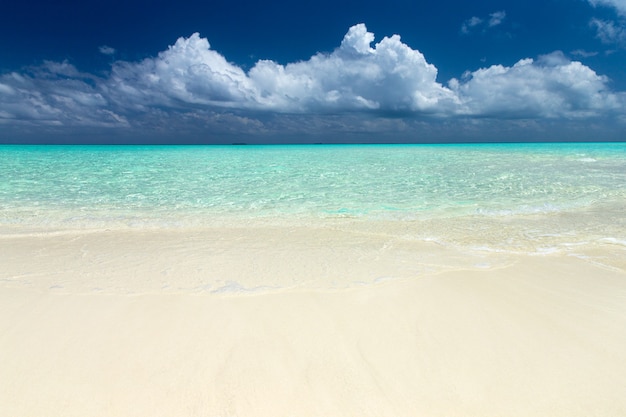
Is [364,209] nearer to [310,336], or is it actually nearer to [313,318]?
[313,318]

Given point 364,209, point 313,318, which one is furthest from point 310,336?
point 364,209

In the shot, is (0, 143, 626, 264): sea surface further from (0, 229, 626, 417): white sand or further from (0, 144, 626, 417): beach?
(0, 229, 626, 417): white sand

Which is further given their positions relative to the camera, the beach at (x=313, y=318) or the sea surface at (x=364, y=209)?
the sea surface at (x=364, y=209)

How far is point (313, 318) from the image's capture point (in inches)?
124

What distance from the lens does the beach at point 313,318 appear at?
7.20 ft

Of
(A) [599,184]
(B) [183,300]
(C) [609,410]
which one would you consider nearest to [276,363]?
(B) [183,300]

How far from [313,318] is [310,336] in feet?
1.00

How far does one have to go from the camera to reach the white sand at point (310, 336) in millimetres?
2168

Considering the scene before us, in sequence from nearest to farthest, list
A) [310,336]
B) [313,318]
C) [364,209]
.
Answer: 1. [310,336]
2. [313,318]
3. [364,209]

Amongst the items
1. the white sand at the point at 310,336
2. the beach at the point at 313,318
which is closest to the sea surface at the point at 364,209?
the beach at the point at 313,318

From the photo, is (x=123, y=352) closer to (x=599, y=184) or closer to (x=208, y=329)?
(x=208, y=329)

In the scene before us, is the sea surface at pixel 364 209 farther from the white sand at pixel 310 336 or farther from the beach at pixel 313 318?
the white sand at pixel 310 336

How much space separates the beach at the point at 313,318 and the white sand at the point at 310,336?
0.01 meters

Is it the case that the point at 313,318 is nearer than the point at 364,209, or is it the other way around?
the point at 313,318
